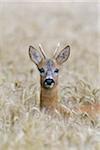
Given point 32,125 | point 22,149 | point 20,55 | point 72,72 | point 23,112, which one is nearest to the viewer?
point 22,149

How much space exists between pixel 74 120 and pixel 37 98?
4.28ft

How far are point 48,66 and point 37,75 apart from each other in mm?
2413

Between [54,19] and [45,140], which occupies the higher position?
[54,19]

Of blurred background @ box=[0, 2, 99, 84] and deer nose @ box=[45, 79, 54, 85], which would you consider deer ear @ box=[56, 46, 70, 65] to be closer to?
deer nose @ box=[45, 79, 54, 85]

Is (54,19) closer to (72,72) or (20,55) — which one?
(20,55)

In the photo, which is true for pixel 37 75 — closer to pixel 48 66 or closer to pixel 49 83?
pixel 48 66

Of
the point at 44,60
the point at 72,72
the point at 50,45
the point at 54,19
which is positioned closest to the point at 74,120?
the point at 44,60

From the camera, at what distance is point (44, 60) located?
9180 mm

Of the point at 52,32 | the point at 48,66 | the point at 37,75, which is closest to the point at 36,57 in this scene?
the point at 48,66

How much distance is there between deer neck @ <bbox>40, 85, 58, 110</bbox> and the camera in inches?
357

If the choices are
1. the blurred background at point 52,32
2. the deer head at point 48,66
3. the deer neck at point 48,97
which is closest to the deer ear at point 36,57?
the deer head at point 48,66

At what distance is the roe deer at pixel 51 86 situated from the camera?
8953 millimetres

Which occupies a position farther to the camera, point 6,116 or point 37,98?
point 37,98

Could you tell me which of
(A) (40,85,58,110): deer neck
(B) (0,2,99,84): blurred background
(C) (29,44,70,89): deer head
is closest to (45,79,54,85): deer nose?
(C) (29,44,70,89): deer head
